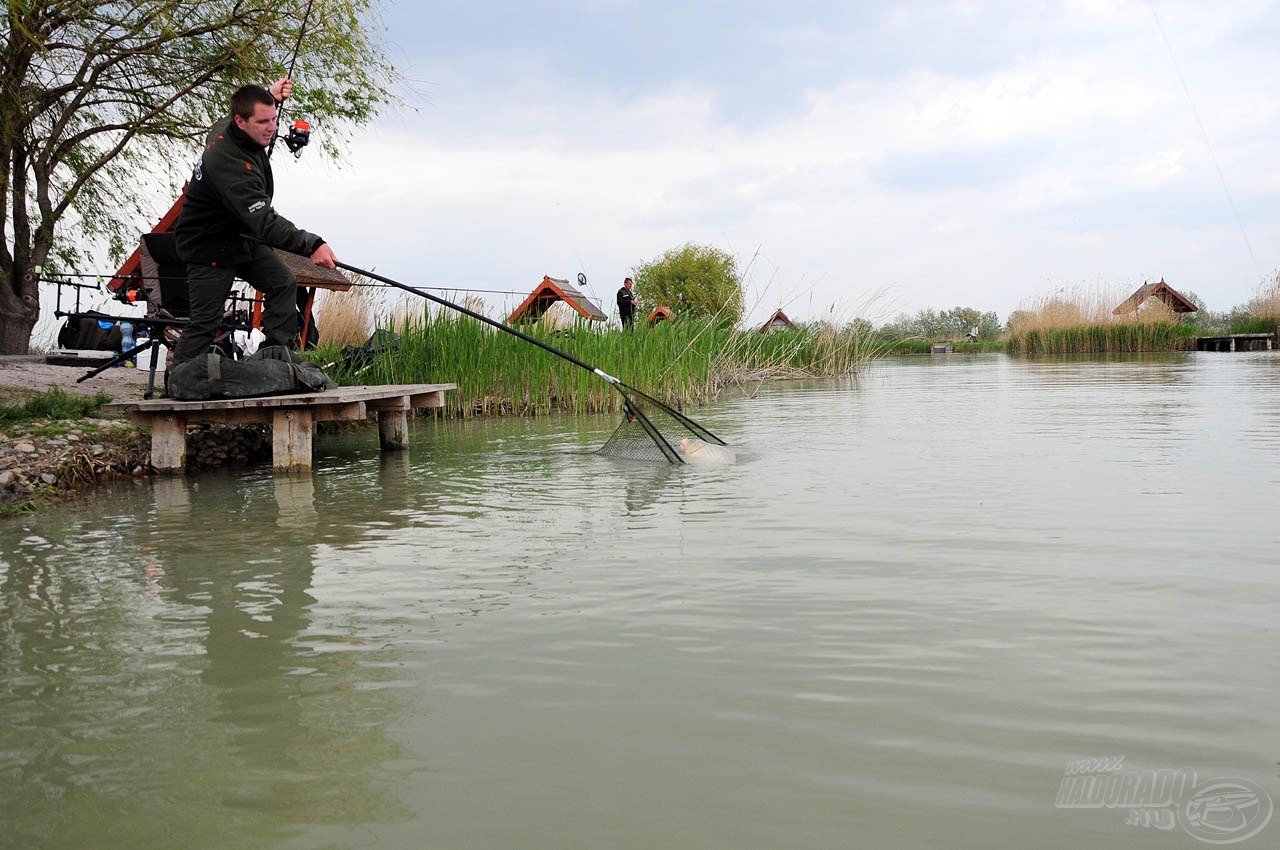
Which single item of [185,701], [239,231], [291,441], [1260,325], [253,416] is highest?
[1260,325]

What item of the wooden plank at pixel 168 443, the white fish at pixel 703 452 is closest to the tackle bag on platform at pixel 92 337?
the wooden plank at pixel 168 443

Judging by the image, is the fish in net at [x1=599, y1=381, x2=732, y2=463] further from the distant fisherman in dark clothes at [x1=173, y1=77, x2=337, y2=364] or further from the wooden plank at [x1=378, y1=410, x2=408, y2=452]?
the distant fisherman in dark clothes at [x1=173, y1=77, x2=337, y2=364]

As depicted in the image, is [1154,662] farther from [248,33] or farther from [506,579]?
[248,33]

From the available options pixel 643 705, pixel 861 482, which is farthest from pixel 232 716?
pixel 861 482

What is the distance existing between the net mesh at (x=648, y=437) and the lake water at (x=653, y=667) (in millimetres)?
1283

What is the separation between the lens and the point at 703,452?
21.4 feet

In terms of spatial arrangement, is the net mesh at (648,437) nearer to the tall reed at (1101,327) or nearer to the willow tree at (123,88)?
the willow tree at (123,88)

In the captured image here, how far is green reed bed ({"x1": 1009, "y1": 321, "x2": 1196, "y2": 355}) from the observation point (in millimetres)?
28453

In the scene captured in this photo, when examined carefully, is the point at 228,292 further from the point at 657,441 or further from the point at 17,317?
the point at 17,317

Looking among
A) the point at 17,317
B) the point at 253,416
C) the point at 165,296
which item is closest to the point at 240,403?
the point at 253,416

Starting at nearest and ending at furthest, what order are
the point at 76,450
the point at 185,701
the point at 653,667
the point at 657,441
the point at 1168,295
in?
the point at 185,701 < the point at 653,667 < the point at 76,450 < the point at 657,441 < the point at 1168,295

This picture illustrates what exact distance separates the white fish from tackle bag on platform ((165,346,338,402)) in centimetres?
240

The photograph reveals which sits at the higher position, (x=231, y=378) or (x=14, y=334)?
(x=14, y=334)

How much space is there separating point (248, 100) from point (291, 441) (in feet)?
6.79
